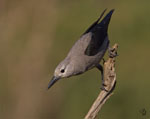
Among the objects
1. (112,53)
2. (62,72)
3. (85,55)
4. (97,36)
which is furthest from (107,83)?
(97,36)

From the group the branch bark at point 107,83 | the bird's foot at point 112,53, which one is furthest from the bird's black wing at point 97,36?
the branch bark at point 107,83

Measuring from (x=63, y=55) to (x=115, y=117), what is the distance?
2549mm

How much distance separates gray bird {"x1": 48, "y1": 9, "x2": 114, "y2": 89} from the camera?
25.9 ft

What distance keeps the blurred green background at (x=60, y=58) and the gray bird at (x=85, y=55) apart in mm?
1687

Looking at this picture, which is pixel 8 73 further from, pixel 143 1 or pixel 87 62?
pixel 87 62

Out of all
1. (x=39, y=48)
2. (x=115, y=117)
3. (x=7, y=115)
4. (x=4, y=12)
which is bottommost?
(x=115, y=117)

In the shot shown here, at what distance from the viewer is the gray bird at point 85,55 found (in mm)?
7902

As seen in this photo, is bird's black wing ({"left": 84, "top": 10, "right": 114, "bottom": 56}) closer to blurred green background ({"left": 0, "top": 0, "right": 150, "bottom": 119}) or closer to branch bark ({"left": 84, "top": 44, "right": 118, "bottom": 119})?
branch bark ({"left": 84, "top": 44, "right": 118, "bottom": 119})

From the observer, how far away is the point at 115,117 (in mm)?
9938

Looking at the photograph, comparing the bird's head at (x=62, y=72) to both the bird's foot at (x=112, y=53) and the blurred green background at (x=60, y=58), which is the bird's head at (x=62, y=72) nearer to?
the bird's foot at (x=112, y=53)

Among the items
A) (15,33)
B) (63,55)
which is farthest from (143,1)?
(15,33)

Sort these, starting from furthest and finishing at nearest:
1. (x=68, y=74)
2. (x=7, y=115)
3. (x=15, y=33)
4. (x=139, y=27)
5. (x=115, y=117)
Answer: (x=15, y=33), (x=139, y=27), (x=7, y=115), (x=115, y=117), (x=68, y=74)

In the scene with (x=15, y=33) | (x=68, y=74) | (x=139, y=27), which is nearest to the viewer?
(x=68, y=74)

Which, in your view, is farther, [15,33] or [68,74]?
[15,33]
